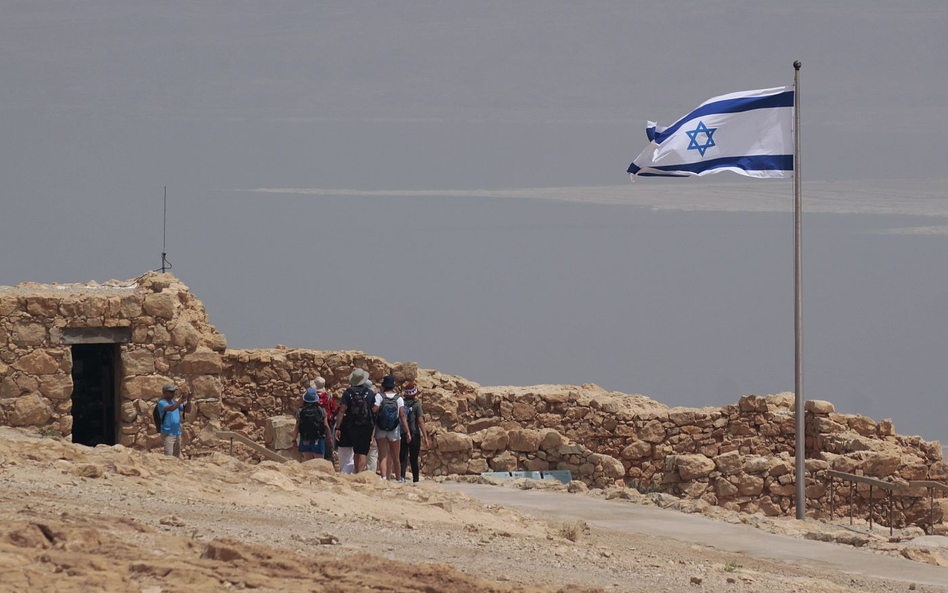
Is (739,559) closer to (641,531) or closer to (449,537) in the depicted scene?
(641,531)

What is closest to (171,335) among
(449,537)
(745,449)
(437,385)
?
(437,385)

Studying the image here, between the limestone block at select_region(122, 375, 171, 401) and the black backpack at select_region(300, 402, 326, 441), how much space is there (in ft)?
9.99

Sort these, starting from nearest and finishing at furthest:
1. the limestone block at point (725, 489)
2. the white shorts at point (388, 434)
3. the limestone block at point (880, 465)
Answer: the white shorts at point (388, 434) < the limestone block at point (725, 489) < the limestone block at point (880, 465)

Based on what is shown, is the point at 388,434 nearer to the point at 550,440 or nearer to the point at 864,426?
the point at 550,440

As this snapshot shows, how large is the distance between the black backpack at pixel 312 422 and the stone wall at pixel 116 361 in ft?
9.93

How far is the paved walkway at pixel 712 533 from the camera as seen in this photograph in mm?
11211

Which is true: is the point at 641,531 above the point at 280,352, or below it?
below

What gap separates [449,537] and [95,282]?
10569 millimetres

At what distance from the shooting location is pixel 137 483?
33.3ft

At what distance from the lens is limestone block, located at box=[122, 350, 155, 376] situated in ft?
52.8

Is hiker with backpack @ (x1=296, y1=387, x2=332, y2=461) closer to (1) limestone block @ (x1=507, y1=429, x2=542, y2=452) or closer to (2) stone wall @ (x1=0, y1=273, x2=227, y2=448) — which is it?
(2) stone wall @ (x1=0, y1=273, x2=227, y2=448)

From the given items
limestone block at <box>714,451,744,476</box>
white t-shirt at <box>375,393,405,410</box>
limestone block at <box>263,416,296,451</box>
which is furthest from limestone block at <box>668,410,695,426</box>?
white t-shirt at <box>375,393,405,410</box>

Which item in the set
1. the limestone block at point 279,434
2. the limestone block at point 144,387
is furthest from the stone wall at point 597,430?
the limestone block at point 144,387

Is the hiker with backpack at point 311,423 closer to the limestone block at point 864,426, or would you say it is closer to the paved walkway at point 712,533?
the paved walkway at point 712,533
